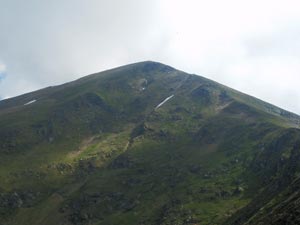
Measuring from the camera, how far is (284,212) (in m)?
93.6

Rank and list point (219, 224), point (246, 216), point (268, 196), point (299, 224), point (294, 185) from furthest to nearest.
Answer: point (219, 224) → point (268, 196) → point (246, 216) → point (294, 185) → point (299, 224)

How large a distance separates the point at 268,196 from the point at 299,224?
243ft

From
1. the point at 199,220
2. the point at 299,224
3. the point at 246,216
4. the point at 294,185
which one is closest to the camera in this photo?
the point at 299,224

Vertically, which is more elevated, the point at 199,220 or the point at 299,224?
the point at 299,224

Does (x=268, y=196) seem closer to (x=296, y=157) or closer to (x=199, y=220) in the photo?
(x=296, y=157)

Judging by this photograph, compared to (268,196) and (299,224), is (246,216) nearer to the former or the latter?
(268,196)

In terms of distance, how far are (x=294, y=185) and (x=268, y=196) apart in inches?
1058

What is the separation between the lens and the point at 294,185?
126 metres

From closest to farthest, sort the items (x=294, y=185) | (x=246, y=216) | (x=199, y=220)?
(x=294, y=185) → (x=246, y=216) → (x=199, y=220)

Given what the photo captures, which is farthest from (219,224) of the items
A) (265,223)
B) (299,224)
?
(299,224)

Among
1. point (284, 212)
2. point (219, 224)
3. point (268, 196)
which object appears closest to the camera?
point (284, 212)

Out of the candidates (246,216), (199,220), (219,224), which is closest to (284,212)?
(246,216)

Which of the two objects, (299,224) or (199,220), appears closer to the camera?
(299,224)

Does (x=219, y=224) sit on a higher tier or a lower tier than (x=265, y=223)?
lower
